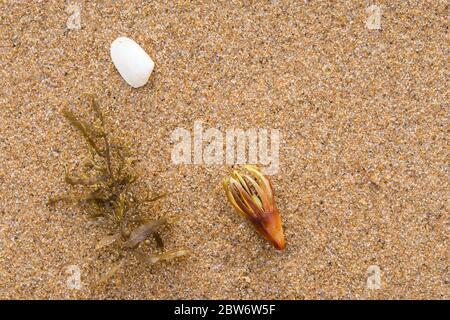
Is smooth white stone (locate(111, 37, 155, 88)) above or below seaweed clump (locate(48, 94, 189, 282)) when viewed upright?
above

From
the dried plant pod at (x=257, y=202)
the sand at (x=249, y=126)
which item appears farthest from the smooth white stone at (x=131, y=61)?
the dried plant pod at (x=257, y=202)

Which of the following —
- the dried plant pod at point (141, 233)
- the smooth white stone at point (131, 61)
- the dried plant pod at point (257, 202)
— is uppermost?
the smooth white stone at point (131, 61)

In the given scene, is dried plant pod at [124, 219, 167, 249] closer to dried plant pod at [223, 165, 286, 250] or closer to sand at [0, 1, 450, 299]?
sand at [0, 1, 450, 299]

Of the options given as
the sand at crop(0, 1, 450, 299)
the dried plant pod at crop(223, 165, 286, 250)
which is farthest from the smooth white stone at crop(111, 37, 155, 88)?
the dried plant pod at crop(223, 165, 286, 250)

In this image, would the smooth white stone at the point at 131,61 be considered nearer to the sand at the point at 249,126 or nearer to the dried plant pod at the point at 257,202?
the sand at the point at 249,126

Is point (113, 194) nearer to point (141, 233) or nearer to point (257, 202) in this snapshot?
point (141, 233)

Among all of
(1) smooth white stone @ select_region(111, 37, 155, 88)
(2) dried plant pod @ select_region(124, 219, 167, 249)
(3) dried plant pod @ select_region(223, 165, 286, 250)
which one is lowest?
(2) dried plant pod @ select_region(124, 219, 167, 249)

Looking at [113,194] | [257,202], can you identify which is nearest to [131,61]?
[113,194]

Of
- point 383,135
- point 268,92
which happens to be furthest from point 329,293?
point 268,92
